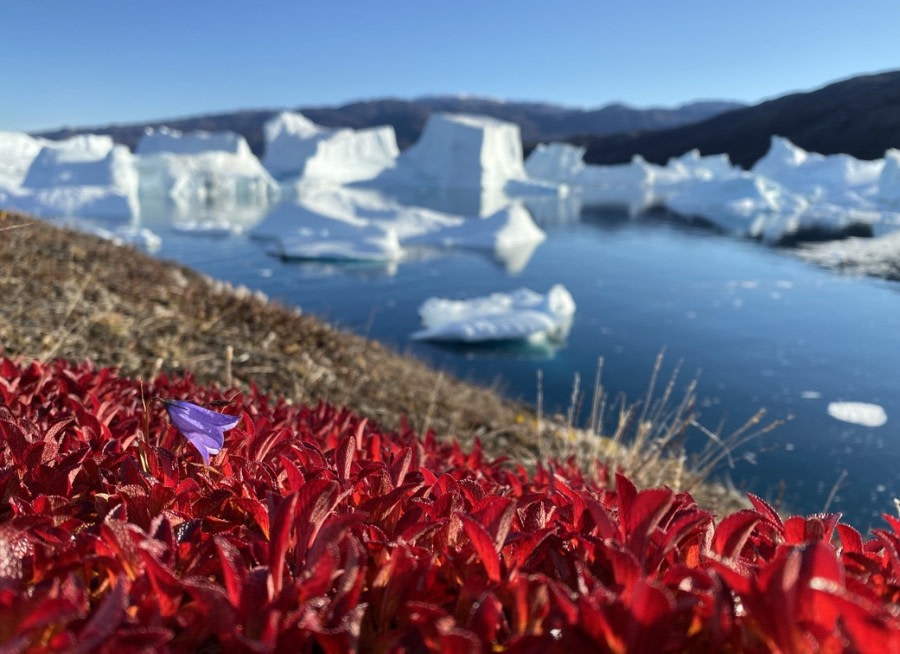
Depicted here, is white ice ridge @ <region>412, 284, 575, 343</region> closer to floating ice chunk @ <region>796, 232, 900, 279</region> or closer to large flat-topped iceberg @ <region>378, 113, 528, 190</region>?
floating ice chunk @ <region>796, 232, 900, 279</region>

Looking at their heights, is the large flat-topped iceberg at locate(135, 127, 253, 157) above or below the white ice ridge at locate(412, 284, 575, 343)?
above

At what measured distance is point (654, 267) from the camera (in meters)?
15.5

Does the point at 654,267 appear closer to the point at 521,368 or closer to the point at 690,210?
the point at 521,368

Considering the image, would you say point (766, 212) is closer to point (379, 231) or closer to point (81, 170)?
point (379, 231)

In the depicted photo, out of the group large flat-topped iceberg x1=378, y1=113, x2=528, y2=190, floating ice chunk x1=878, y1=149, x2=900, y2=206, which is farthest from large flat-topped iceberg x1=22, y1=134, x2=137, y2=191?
floating ice chunk x1=878, y1=149, x2=900, y2=206

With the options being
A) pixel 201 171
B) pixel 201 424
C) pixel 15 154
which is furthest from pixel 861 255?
pixel 15 154

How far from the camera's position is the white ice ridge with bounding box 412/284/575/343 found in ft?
33.0

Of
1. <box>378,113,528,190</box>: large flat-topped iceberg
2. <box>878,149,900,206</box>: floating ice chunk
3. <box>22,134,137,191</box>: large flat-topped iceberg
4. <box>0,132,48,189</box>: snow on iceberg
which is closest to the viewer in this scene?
<box>22,134,137,191</box>: large flat-topped iceberg

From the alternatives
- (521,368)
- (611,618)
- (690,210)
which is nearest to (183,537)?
(611,618)

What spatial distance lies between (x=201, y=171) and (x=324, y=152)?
22.1ft

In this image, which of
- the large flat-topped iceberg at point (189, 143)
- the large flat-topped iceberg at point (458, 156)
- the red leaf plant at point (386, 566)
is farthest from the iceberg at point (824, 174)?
the red leaf plant at point (386, 566)

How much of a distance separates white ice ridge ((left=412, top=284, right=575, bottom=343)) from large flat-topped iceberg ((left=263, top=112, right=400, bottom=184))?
91.0 feet

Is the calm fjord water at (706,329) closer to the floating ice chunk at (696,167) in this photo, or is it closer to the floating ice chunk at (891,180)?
the floating ice chunk at (891,180)

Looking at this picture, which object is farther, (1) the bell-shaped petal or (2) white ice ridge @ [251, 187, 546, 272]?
(2) white ice ridge @ [251, 187, 546, 272]
